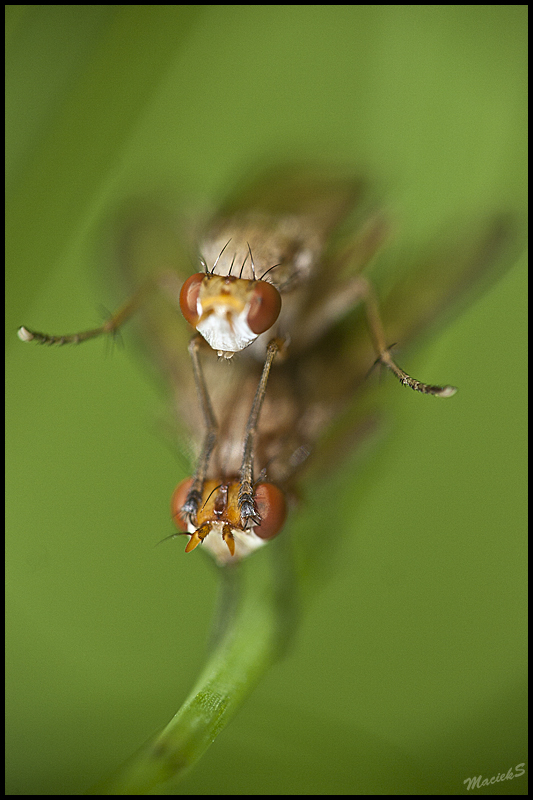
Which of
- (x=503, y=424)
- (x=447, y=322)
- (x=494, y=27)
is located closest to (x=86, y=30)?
(x=494, y=27)

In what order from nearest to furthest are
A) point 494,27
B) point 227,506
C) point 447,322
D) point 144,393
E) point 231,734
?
point 227,506 → point 231,734 → point 447,322 → point 494,27 → point 144,393

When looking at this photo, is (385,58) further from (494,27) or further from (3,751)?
(3,751)

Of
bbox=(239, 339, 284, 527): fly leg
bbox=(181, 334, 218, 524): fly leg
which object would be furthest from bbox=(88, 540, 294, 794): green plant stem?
bbox=(181, 334, 218, 524): fly leg

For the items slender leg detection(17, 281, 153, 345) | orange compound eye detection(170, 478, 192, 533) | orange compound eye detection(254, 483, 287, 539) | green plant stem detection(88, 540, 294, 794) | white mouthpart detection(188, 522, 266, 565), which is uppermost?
slender leg detection(17, 281, 153, 345)

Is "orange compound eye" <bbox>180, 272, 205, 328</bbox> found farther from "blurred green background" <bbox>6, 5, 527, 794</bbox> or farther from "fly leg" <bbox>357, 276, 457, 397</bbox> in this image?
"blurred green background" <bbox>6, 5, 527, 794</bbox>

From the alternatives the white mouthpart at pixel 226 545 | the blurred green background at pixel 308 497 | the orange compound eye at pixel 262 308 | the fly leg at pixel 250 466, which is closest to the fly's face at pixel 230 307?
the orange compound eye at pixel 262 308

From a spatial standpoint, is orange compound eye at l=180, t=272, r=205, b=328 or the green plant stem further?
orange compound eye at l=180, t=272, r=205, b=328

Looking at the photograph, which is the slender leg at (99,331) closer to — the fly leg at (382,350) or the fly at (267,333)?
the fly at (267,333)
